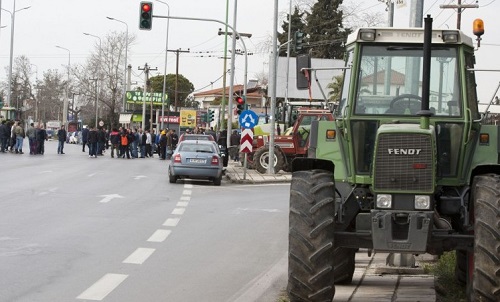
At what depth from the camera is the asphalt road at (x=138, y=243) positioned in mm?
10461

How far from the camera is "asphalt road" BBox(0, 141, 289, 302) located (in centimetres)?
1046

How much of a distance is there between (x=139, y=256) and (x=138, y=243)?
1.53 meters

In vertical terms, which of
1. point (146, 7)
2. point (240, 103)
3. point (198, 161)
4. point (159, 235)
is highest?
point (146, 7)

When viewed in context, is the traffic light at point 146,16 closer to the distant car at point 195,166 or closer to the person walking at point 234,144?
the distant car at point 195,166

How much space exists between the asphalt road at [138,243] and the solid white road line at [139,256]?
2 cm

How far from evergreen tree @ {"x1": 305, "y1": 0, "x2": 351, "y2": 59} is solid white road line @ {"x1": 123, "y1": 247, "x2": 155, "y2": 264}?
83869mm

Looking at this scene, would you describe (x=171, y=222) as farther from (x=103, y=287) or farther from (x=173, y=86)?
(x=173, y=86)

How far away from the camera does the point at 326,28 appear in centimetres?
9719

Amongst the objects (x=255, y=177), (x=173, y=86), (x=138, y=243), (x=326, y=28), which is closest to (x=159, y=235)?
(x=138, y=243)

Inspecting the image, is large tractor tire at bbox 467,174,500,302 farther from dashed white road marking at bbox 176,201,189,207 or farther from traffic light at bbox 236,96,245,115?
traffic light at bbox 236,96,245,115

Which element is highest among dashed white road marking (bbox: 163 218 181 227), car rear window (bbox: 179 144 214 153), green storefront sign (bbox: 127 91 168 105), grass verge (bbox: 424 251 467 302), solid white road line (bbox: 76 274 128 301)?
green storefront sign (bbox: 127 91 168 105)

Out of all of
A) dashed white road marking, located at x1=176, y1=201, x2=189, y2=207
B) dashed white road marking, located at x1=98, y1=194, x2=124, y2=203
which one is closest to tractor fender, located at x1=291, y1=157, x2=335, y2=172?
dashed white road marking, located at x1=176, y1=201, x2=189, y2=207

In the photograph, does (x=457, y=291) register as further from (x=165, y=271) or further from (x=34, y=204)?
(x=34, y=204)

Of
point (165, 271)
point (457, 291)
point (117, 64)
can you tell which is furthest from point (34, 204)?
point (117, 64)
